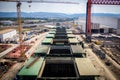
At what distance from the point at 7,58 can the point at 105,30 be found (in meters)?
71.3

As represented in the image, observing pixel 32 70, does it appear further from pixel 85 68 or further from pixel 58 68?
pixel 85 68

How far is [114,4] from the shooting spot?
265ft

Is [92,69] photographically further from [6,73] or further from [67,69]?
[6,73]

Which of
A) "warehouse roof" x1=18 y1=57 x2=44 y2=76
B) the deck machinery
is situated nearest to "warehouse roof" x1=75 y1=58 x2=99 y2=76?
the deck machinery

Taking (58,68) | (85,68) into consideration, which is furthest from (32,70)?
(85,68)

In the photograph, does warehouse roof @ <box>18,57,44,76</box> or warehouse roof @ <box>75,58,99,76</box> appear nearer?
warehouse roof @ <box>18,57,44,76</box>

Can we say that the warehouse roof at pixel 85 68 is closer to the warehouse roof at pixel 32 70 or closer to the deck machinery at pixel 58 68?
the deck machinery at pixel 58 68

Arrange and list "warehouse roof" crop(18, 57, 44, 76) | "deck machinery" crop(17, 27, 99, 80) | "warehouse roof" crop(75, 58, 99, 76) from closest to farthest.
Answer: "deck machinery" crop(17, 27, 99, 80) → "warehouse roof" crop(18, 57, 44, 76) → "warehouse roof" crop(75, 58, 99, 76)

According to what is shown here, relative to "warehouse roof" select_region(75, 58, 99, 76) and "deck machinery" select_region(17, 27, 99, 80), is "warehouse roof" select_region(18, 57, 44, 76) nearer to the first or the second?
"deck machinery" select_region(17, 27, 99, 80)

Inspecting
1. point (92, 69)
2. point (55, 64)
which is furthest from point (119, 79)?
point (55, 64)

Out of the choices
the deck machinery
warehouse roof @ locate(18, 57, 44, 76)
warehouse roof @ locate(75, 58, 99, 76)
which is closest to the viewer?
the deck machinery

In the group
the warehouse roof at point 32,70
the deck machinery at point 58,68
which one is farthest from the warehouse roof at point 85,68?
the warehouse roof at point 32,70

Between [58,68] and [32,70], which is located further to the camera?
[58,68]

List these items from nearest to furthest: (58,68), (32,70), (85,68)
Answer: (32,70), (85,68), (58,68)
